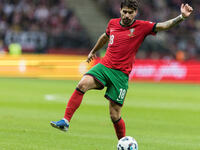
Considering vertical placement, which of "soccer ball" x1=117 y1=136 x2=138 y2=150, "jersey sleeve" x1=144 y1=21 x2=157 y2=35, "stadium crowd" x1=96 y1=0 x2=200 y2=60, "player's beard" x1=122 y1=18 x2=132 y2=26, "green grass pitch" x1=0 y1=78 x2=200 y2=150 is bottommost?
"stadium crowd" x1=96 y1=0 x2=200 y2=60

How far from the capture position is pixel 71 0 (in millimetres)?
35375

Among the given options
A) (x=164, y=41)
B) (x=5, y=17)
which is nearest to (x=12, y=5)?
(x=5, y=17)

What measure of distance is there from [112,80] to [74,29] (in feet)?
80.4

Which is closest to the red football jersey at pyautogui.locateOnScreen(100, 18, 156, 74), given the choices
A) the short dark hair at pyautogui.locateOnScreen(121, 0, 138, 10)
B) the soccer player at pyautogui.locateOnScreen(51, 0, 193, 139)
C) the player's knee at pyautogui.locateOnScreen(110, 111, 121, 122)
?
the soccer player at pyautogui.locateOnScreen(51, 0, 193, 139)

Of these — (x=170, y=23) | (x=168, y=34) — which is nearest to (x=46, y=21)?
(x=168, y=34)

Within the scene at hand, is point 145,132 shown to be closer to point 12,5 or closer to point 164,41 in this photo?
point 164,41

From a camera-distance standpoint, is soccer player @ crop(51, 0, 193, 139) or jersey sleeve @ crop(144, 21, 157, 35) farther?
jersey sleeve @ crop(144, 21, 157, 35)

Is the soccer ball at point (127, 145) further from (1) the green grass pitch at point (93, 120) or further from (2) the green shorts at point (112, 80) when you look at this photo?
(1) the green grass pitch at point (93, 120)

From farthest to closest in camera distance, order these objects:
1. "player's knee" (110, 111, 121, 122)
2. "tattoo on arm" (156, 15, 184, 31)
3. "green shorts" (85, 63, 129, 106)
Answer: "player's knee" (110, 111, 121, 122) → "green shorts" (85, 63, 129, 106) → "tattoo on arm" (156, 15, 184, 31)

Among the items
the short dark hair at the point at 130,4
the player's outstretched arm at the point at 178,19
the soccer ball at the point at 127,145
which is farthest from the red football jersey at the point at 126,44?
the soccer ball at the point at 127,145

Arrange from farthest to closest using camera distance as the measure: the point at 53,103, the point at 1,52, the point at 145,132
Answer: the point at 1,52 < the point at 53,103 < the point at 145,132

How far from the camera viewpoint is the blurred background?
30531mm

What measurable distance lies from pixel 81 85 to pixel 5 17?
26.2m

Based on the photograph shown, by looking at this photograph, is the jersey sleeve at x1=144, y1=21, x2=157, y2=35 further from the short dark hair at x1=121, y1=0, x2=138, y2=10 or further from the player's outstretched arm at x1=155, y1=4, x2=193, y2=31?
the short dark hair at x1=121, y1=0, x2=138, y2=10
